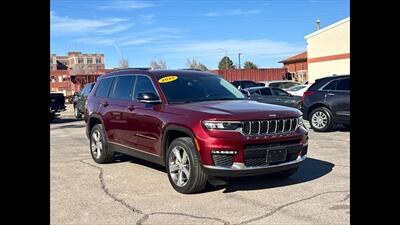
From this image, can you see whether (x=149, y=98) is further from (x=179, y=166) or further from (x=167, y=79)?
(x=179, y=166)

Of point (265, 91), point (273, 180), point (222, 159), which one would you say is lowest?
point (273, 180)

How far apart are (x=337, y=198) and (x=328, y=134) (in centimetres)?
683

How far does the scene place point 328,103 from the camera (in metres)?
11.8

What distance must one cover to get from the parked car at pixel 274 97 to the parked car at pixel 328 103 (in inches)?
96.2

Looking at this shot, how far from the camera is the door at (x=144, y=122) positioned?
6.14 m

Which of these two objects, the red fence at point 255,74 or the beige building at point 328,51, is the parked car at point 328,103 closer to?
the beige building at point 328,51

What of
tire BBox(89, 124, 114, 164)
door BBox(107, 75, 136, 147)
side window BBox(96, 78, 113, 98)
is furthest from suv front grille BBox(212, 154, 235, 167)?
side window BBox(96, 78, 113, 98)

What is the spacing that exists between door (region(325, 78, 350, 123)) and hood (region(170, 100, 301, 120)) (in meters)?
6.13

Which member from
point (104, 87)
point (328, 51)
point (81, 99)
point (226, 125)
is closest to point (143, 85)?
point (104, 87)

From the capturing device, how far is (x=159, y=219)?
14.7 ft

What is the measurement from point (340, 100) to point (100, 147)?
685 centimetres

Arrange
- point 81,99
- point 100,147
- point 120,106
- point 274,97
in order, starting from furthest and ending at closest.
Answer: point 81,99 → point 274,97 → point 100,147 → point 120,106
